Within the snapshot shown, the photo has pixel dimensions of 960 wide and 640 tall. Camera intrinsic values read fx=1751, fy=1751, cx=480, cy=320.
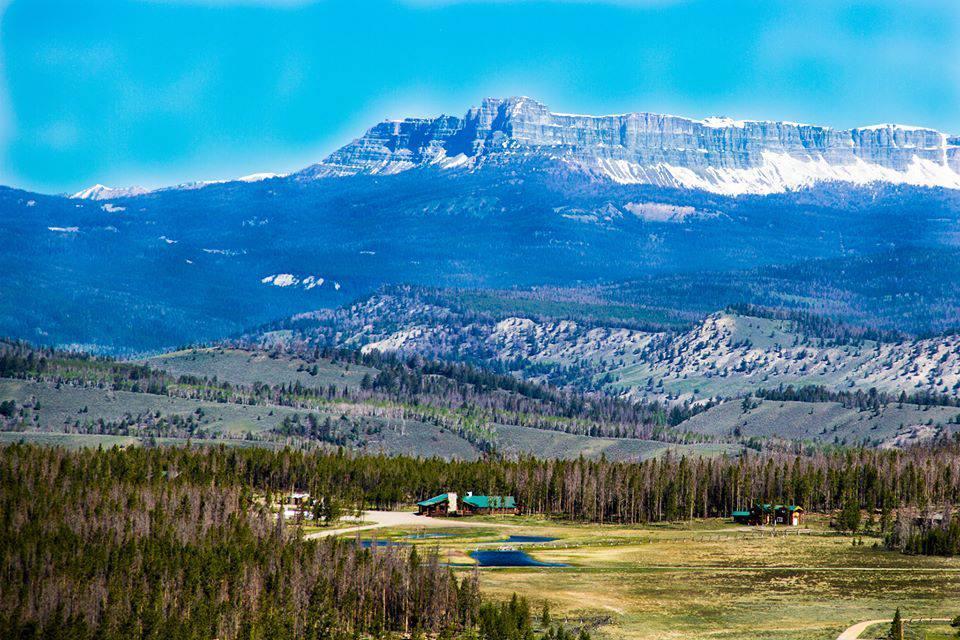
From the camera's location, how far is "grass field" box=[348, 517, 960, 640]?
13988cm

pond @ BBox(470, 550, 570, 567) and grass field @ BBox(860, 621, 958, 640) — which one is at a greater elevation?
pond @ BBox(470, 550, 570, 567)

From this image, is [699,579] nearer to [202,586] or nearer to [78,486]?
[202,586]

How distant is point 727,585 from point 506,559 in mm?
28332

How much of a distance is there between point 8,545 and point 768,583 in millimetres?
68178

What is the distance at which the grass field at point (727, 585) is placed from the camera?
140 metres

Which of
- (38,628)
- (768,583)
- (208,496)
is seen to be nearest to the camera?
(38,628)

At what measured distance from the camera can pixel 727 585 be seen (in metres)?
160

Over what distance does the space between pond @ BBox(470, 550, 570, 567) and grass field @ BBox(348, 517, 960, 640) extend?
6.34ft

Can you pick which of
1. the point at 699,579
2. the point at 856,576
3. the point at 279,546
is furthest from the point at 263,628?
the point at 856,576

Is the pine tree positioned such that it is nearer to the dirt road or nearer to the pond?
the dirt road

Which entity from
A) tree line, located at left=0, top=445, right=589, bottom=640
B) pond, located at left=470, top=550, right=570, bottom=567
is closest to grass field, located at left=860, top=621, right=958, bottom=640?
tree line, located at left=0, top=445, right=589, bottom=640

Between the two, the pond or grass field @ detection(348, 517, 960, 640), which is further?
the pond

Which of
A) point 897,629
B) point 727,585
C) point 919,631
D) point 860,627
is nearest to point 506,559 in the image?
point 727,585

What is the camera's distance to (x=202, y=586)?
144125mm
